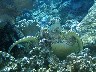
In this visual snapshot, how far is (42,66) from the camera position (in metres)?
4.58

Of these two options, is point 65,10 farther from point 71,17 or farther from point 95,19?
point 95,19

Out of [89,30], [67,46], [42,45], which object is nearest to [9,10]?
[42,45]

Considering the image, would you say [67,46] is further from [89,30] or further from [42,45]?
[89,30]

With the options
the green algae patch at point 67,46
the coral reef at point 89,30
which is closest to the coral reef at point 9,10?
the green algae patch at point 67,46

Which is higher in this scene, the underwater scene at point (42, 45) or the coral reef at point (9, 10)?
the coral reef at point (9, 10)

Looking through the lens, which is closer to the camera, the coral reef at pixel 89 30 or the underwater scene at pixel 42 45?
the underwater scene at pixel 42 45

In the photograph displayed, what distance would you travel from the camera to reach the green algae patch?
528 cm

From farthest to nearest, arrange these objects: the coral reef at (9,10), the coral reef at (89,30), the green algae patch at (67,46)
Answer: the coral reef at (89,30)
the coral reef at (9,10)
the green algae patch at (67,46)

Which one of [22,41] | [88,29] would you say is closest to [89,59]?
[22,41]

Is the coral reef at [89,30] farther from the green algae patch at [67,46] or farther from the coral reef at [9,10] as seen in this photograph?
the coral reef at [9,10]

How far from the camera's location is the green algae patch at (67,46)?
5281 millimetres

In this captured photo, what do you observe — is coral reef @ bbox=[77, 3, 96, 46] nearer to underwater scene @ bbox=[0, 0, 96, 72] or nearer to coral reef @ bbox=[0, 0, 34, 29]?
underwater scene @ bbox=[0, 0, 96, 72]

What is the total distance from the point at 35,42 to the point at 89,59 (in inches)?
59.6

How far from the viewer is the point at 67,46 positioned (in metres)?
5.35
